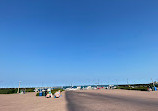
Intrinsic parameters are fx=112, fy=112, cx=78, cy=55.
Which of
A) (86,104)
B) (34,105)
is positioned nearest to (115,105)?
(86,104)

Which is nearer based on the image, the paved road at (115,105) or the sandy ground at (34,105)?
the paved road at (115,105)

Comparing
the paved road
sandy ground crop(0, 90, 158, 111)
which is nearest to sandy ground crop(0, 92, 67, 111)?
sandy ground crop(0, 90, 158, 111)

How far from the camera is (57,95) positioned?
97.9 feet

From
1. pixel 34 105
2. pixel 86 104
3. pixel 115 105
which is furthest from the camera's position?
pixel 34 105

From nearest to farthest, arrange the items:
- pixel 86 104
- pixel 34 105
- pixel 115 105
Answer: pixel 115 105 → pixel 86 104 → pixel 34 105

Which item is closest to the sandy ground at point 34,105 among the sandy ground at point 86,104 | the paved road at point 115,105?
the sandy ground at point 86,104

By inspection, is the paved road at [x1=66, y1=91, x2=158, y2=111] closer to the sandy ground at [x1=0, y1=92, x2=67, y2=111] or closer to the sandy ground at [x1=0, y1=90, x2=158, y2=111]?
the sandy ground at [x1=0, y1=90, x2=158, y2=111]

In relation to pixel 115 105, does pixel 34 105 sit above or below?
below

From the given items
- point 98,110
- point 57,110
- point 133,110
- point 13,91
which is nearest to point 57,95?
point 57,110

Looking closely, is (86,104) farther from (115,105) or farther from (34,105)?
(34,105)

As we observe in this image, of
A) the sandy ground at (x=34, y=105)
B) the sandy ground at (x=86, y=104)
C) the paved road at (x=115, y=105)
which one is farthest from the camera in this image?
the sandy ground at (x=34, y=105)

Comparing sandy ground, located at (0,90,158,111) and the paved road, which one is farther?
sandy ground, located at (0,90,158,111)

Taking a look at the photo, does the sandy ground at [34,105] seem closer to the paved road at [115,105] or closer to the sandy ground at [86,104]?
the sandy ground at [86,104]

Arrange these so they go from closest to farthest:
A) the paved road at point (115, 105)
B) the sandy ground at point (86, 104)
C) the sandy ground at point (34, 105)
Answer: the paved road at point (115, 105)
the sandy ground at point (86, 104)
the sandy ground at point (34, 105)
